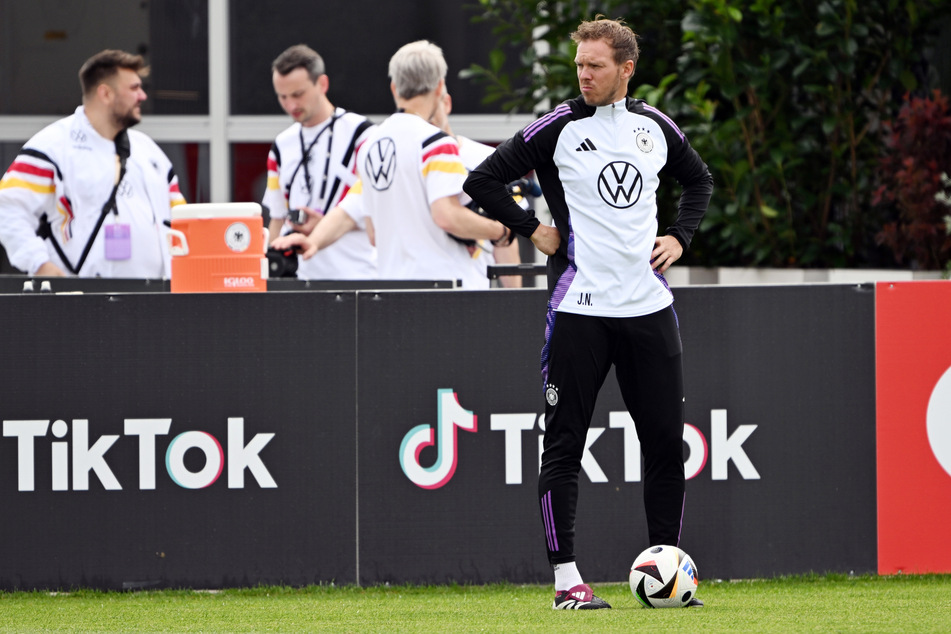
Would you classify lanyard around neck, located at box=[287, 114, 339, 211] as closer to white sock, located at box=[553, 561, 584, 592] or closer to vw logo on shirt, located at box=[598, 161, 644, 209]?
vw logo on shirt, located at box=[598, 161, 644, 209]

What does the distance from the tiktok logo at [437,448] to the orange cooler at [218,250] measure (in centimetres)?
97

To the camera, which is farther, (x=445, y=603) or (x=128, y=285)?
(x=128, y=285)

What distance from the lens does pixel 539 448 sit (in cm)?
562

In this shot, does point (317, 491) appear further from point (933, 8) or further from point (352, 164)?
point (933, 8)

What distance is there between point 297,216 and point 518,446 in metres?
2.51

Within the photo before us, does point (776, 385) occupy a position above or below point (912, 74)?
below

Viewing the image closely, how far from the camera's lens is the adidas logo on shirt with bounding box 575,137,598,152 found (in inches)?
180

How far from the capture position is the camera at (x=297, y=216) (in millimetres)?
7539

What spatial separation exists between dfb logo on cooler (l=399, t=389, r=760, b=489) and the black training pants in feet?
2.92

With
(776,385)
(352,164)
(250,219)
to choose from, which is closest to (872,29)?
(352,164)

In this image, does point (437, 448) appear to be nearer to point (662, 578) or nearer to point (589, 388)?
point (589, 388)

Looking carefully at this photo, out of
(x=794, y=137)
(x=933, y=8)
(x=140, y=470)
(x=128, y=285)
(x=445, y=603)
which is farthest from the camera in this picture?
(x=794, y=137)

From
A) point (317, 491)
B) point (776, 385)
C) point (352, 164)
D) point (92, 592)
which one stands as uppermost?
point (352, 164)

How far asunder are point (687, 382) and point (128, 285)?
303cm
